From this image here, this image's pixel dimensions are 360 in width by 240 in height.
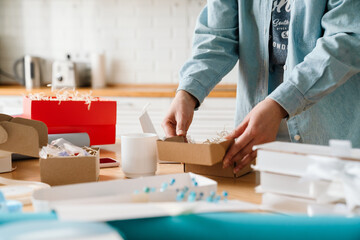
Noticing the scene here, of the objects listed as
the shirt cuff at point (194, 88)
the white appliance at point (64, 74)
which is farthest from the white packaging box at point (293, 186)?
the white appliance at point (64, 74)

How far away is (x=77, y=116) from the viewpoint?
1433 mm

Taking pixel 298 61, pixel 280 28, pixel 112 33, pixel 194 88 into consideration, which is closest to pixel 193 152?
pixel 194 88

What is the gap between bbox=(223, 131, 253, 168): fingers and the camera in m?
1.06

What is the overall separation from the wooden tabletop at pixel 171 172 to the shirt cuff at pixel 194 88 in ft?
0.99

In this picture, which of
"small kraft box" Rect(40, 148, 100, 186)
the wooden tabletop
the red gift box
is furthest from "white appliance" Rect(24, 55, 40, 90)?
"small kraft box" Rect(40, 148, 100, 186)

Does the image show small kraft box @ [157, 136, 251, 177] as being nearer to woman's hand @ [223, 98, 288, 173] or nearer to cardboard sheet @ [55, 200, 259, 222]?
woman's hand @ [223, 98, 288, 173]

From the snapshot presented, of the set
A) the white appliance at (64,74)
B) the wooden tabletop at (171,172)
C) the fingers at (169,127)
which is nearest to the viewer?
the wooden tabletop at (171,172)

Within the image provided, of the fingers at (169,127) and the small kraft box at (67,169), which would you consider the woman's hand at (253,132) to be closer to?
the fingers at (169,127)

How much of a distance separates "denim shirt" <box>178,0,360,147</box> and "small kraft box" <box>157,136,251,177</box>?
26 centimetres

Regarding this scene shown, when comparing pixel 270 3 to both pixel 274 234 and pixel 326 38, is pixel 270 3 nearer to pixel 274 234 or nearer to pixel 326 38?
pixel 326 38

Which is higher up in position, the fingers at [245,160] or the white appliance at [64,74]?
the white appliance at [64,74]

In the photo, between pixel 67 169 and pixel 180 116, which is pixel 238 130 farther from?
pixel 67 169

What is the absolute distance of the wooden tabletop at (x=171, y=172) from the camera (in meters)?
0.92

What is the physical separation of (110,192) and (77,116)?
28.0 inches
